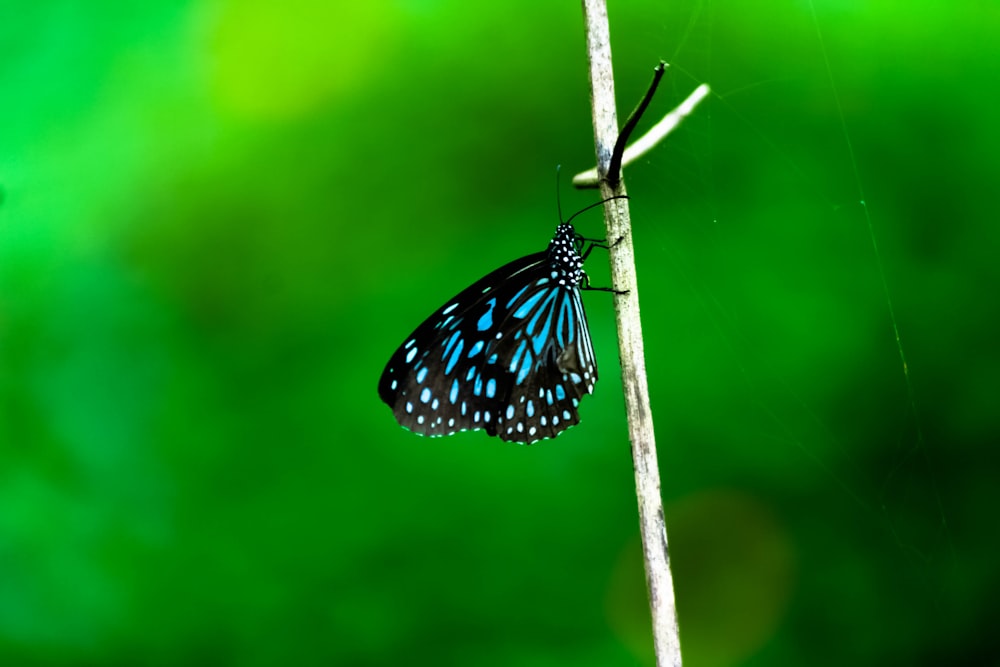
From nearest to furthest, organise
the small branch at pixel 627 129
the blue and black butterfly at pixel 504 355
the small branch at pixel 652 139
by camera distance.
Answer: the small branch at pixel 627 129 → the small branch at pixel 652 139 → the blue and black butterfly at pixel 504 355

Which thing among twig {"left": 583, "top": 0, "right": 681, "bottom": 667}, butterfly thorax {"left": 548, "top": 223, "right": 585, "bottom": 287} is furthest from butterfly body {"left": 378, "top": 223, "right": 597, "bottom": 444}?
twig {"left": 583, "top": 0, "right": 681, "bottom": 667}

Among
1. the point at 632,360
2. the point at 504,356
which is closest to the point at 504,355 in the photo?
the point at 504,356

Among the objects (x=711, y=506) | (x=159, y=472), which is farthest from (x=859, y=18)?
(x=159, y=472)

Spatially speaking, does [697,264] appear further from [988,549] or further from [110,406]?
[110,406]

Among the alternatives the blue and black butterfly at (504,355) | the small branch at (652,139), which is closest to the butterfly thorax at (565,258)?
the blue and black butterfly at (504,355)

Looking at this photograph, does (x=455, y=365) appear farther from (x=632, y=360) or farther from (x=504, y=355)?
(x=632, y=360)

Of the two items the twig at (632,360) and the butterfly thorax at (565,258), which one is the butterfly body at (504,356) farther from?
the twig at (632,360)
